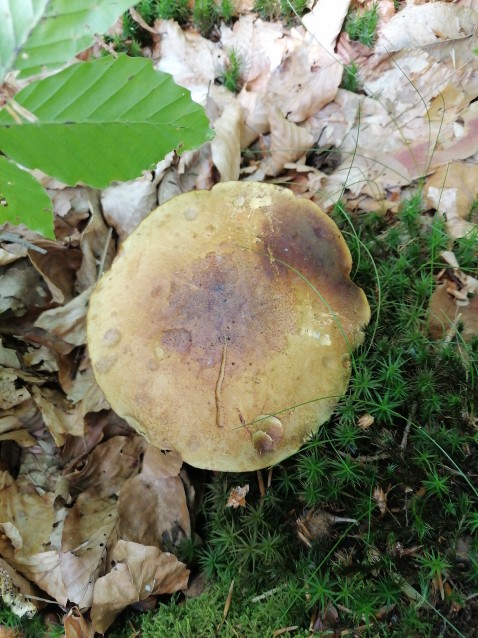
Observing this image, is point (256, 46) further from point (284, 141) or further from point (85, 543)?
point (85, 543)

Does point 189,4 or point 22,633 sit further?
point 189,4

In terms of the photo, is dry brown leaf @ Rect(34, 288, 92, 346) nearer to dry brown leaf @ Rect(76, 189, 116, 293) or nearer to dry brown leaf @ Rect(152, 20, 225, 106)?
dry brown leaf @ Rect(76, 189, 116, 293)

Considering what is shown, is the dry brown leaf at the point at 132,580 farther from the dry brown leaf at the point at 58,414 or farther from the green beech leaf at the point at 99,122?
the green beech leaf at the point at 99,122

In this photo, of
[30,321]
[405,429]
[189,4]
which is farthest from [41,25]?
[189,4]

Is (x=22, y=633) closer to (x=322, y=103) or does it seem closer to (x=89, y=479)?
(x=89, y=479)

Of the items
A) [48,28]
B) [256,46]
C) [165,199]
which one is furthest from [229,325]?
[256,46]

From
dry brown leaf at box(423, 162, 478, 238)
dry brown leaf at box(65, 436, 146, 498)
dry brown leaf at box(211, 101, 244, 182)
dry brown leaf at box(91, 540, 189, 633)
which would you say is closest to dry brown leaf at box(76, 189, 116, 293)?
dry brown leaf at box(211, 101, 244, 182)

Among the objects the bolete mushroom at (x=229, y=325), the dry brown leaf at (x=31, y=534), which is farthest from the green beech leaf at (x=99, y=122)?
the dry brown leaf at (x=31, y=534)
